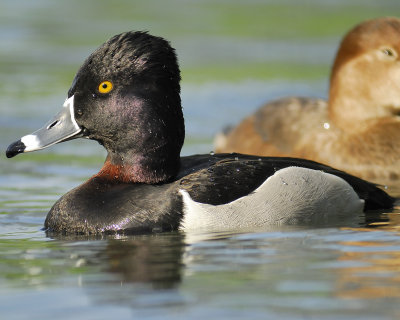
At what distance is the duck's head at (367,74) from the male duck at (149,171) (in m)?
3.00

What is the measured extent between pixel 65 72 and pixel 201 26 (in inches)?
176

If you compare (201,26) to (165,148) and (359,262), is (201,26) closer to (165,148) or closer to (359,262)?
(165,148)

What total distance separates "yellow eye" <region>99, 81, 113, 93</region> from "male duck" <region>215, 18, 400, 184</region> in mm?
3360

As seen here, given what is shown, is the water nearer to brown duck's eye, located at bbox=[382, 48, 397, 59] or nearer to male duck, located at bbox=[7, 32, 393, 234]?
male duck, located at bbox=[7, 32, 393, 234]

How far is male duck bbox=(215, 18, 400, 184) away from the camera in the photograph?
388 inches

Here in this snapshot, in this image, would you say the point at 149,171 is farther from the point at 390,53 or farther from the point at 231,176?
the point at 390,53

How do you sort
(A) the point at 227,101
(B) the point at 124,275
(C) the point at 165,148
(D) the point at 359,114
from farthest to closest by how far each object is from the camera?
1. (A) the point at 227,101
2. (D) the point at 359,114
3. (C) the point at 165,148
4. (B) the point at 124,275

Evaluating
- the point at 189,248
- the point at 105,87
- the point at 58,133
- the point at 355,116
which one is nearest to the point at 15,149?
the point at 58,133

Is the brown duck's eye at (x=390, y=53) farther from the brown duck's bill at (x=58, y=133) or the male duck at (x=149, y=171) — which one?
the brown duck's bill at (x=58, y=133)

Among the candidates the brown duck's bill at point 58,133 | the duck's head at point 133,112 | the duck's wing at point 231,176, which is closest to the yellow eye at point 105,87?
the duck's head at point 133,112

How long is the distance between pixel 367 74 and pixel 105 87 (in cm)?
389

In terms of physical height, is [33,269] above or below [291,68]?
below

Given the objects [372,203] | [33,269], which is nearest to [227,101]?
[372,203]

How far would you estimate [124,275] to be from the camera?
5.57 meters
